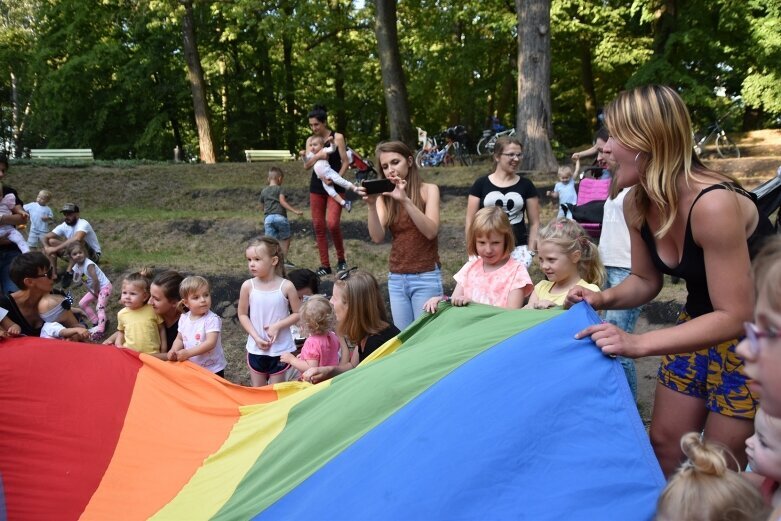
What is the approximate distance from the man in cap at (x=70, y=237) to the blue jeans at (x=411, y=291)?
5557 mm

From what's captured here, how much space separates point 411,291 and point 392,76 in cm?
1140

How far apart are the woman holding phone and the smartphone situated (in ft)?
0.28

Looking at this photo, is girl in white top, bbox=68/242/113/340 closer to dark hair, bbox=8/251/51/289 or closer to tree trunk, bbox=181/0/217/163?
dark hair, bbox=8/251/51/289

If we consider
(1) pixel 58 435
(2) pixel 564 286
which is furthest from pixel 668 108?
(1) pixel 58 435

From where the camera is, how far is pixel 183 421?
351cm

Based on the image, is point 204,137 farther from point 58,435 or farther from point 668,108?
point 668,108

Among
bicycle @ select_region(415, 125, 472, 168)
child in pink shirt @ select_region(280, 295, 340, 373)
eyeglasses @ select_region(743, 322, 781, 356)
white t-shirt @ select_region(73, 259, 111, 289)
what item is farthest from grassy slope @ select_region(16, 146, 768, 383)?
eyeglasses @ select_region(743, 322, 781, 356)

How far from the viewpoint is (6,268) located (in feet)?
21.8

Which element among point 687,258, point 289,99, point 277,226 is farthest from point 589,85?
point 687,258

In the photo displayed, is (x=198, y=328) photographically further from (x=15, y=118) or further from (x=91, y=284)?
(x=15, y=118)

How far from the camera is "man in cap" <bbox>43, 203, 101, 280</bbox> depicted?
8.56m

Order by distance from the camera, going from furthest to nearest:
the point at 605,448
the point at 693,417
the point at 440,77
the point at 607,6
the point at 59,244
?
the point at 440,77 → the point at 607,6 → the point at 59,244 → the point at 693,417 → the point at 605,448

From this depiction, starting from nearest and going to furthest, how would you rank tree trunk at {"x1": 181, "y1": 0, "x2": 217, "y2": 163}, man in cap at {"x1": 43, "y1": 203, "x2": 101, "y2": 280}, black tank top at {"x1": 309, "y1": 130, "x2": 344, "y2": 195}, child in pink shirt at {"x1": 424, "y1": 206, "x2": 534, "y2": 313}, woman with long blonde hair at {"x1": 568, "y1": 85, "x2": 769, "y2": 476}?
woman with long blonde hair at {"x1": 568, "y1": 85, "x2": 769, "y2": 476} < child in pink shirt at {"x1": 424, "y1": 206, "x2": 534, "y2": 313} < black tank top at {"x1": 309, "y1": 130, "x2": 344, "y2": 195} < man in cap at {"x1": 43, "y1": 203, "x2": 101, "y2": 280} < tree trunk at {"x1": 181, "y1": 0, "x2": 217, "y2": 163}

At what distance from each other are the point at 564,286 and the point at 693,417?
140 cm
